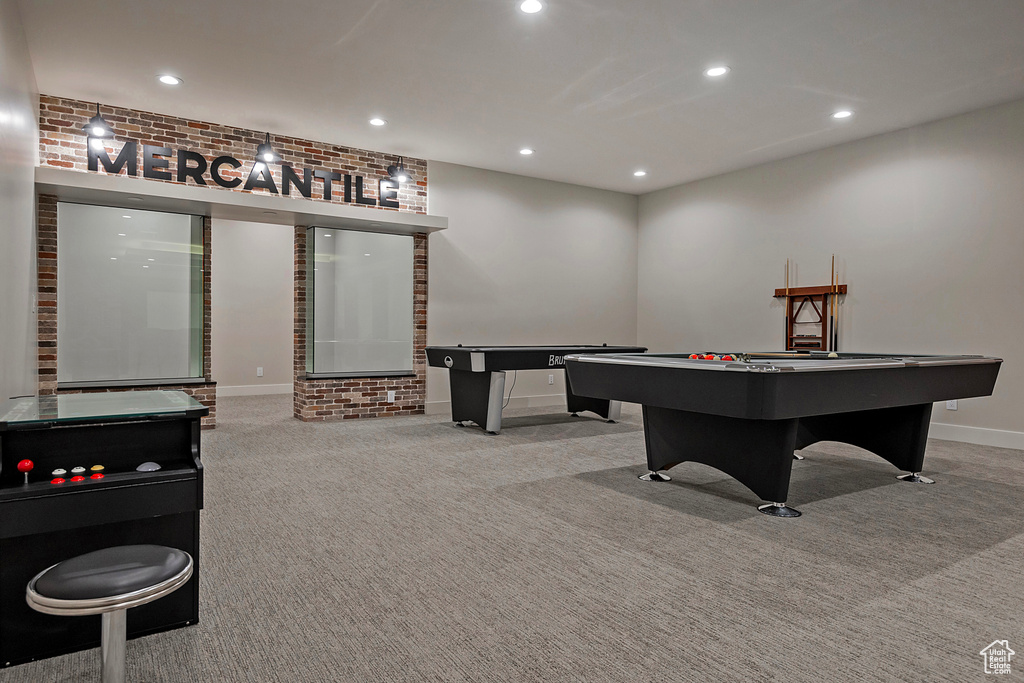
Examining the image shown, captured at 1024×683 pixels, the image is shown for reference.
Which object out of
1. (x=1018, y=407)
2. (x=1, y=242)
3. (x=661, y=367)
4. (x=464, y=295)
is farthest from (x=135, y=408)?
(x=1018, y=407)

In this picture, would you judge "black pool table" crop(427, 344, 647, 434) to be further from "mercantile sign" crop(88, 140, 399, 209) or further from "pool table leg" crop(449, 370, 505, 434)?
"mercantile sign" crop(88, 140, 399, 209)

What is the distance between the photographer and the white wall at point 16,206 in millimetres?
3078

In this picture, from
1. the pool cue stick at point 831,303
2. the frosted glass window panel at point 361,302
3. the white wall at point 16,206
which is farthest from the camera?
the frosted glass window panel at point 361,302

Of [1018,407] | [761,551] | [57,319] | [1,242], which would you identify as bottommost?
[761,551]

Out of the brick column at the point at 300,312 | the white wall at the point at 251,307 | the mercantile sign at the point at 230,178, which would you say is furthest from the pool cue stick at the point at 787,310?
the white wall at the point at 251,307

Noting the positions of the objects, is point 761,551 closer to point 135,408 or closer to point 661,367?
point 661,367

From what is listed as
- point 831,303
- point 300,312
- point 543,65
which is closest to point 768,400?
→ point 543,65

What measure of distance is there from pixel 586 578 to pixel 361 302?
496cm

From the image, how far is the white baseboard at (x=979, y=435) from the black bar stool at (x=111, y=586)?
6063mm

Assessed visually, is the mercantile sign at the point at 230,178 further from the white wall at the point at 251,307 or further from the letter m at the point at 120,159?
the white wall at the point at 251,307

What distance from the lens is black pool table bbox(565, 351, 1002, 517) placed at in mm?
2814

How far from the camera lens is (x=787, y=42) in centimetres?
400

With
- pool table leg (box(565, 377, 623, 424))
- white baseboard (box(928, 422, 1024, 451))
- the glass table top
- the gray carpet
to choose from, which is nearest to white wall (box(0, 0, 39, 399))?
the glass table top

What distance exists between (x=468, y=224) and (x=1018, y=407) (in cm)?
546
